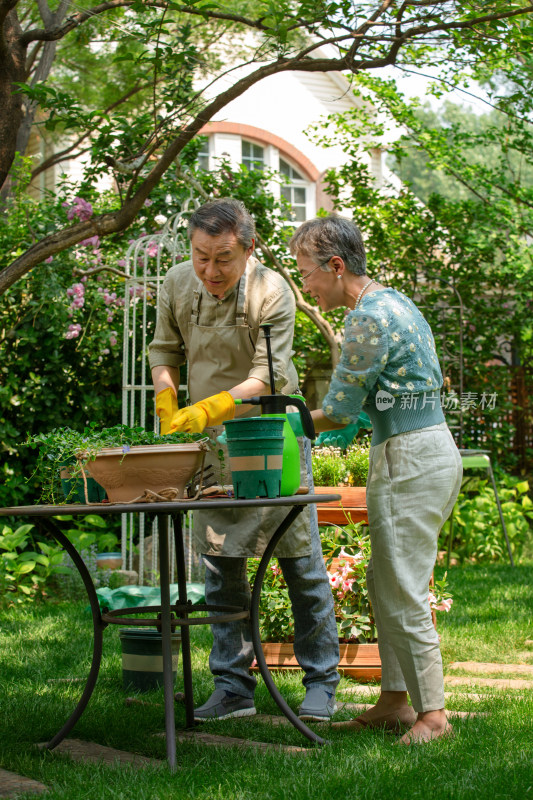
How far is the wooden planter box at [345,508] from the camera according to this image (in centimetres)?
418

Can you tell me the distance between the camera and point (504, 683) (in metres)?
3.55

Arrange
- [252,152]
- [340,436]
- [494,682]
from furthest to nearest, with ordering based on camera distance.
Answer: [252,152] < [494,682] < [340,436]

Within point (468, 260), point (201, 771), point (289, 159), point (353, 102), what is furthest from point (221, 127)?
point (201, 771)

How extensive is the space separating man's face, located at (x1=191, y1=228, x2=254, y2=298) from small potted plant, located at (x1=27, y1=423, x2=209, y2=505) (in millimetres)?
643

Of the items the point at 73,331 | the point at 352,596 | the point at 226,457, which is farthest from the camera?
the point at 73,331

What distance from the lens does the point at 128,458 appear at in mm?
2338

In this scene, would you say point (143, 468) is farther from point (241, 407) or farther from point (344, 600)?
point (344, 600)

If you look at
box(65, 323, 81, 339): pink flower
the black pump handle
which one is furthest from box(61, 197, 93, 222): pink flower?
the black pump handle

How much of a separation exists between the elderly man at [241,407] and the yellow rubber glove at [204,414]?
261 millimetres

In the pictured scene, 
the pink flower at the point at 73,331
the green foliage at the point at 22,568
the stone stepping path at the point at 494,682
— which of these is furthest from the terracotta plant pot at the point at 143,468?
the pink flower at the point at 73,331

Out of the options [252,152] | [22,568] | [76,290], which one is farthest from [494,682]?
[252,152]

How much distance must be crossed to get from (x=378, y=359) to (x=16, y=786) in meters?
1.48

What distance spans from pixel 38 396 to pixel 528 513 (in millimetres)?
4405

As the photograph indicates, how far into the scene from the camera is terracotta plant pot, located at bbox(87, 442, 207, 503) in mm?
2338
